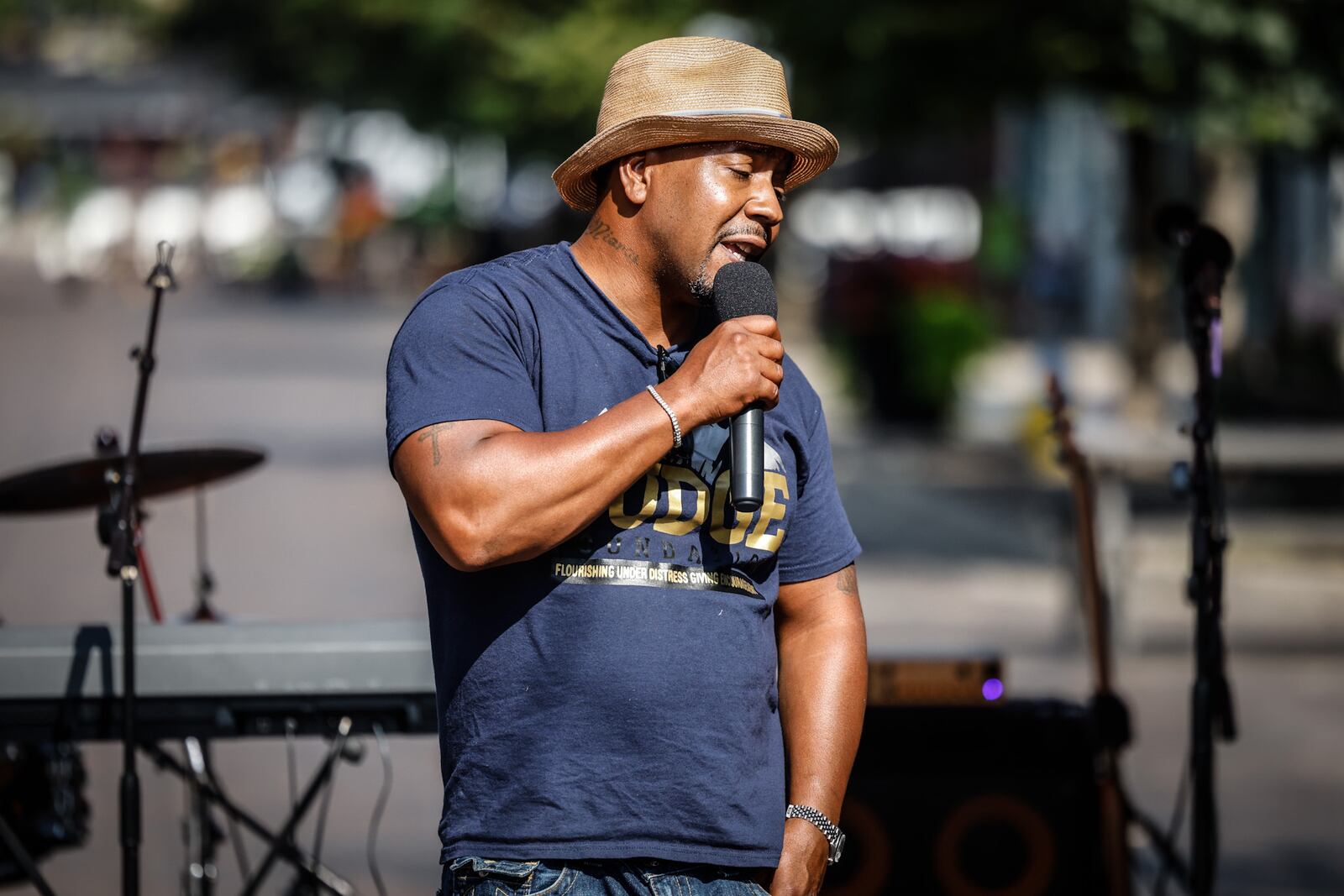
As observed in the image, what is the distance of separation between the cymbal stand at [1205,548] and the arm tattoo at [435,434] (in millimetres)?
2182

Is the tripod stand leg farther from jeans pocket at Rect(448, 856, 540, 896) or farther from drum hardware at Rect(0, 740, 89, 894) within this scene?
jeans pocket at Rect(448, 856, 540, 896)

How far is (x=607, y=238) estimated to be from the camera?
8.89ft

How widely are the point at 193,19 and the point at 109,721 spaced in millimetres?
41403

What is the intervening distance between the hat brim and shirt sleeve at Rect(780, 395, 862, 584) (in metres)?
0.42

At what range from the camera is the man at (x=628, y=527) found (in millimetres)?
2381

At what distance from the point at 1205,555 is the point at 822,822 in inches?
64.6

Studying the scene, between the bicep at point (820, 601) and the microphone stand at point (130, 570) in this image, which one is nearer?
the bicep at point (820, 601)

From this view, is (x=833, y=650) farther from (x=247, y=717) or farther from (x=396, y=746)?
(x=396, y=746)

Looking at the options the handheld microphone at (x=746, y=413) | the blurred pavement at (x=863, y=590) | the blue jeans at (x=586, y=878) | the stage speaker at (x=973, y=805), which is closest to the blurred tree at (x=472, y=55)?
the blurred pavement at (x=863, y=590)

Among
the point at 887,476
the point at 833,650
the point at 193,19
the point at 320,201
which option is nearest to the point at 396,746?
the point at 833,650

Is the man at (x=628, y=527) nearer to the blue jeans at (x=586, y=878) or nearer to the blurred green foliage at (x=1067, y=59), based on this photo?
the blue jeans at (x=586, y=878)

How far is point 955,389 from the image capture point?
50.0ft

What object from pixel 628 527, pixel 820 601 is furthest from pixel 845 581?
pixel 628 527

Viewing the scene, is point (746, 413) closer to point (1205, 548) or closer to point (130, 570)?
point (130, 570)
